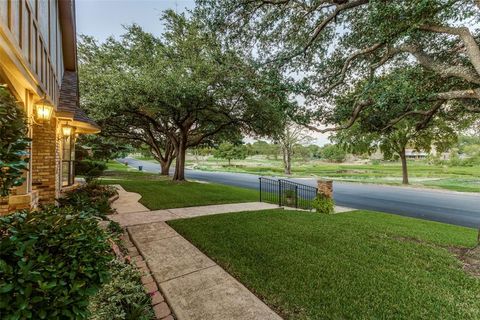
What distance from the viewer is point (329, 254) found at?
434 cm

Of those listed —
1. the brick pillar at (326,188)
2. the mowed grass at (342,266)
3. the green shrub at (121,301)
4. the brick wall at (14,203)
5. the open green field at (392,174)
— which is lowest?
the open green field at (392,174)

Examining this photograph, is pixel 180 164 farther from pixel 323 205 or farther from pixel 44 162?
pixel 323 205

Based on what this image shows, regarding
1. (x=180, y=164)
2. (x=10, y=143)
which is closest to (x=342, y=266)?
(x=10, y=143)

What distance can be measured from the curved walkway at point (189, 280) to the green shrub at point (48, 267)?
1309 mm

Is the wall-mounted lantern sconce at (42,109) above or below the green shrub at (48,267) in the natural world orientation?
above

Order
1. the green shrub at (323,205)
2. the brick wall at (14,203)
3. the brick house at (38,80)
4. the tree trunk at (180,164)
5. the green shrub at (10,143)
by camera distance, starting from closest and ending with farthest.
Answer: the green shrub at (10,143) → the brick house at (38,80) → the brick wall at (14,203) → the green shrub at (323,205) → the tree trunk at (180,164)

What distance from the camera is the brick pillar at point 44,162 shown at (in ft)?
18.0

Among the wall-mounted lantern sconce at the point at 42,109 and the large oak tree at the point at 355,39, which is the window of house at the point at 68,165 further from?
the large oak tree at the point at 355,39

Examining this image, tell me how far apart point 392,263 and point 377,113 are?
3695 millimetres

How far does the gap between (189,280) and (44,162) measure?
5.01 m

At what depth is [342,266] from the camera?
3.88 meters

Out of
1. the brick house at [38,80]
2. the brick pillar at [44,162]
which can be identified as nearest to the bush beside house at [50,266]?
the brick house at [38,80]

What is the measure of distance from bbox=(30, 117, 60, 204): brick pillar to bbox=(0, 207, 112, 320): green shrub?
4.56m

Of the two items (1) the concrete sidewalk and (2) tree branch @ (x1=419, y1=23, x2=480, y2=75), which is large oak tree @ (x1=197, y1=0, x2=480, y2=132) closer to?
(2) tree branch @ (x1=419, y1=23, x2=480, y2=75)
